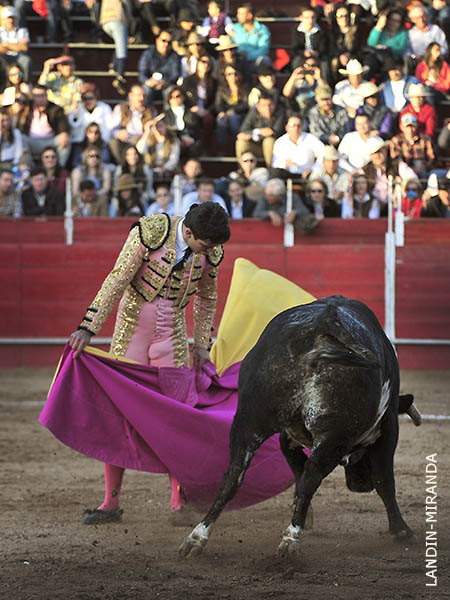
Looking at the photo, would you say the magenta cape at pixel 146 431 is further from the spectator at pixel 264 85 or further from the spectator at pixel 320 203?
the spectator at pixel 264 85

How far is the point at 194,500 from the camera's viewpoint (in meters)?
3.65

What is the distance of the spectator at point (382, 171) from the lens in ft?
28.8

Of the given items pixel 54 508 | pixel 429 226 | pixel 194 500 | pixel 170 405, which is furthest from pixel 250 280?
pixel 429 226

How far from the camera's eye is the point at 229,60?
33.6 feet

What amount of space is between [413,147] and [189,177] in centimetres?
202

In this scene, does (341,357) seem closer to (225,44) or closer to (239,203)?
(239,203)

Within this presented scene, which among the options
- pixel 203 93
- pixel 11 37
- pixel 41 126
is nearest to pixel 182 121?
pixel 203 93

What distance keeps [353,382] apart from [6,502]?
1.74 meters

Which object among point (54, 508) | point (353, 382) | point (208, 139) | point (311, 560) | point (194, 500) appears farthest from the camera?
point (208, 139)

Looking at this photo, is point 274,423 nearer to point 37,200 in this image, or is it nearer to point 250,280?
point 250,280

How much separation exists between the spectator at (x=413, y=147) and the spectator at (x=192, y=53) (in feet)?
7.13

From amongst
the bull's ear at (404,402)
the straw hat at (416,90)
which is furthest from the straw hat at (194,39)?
the bull's ear at (404,402)

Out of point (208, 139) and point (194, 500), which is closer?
point (194, 500)

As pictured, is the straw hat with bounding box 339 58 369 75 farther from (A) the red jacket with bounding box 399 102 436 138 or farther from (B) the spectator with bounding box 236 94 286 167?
(B) the spectator with bounding box 236 94 286 167
